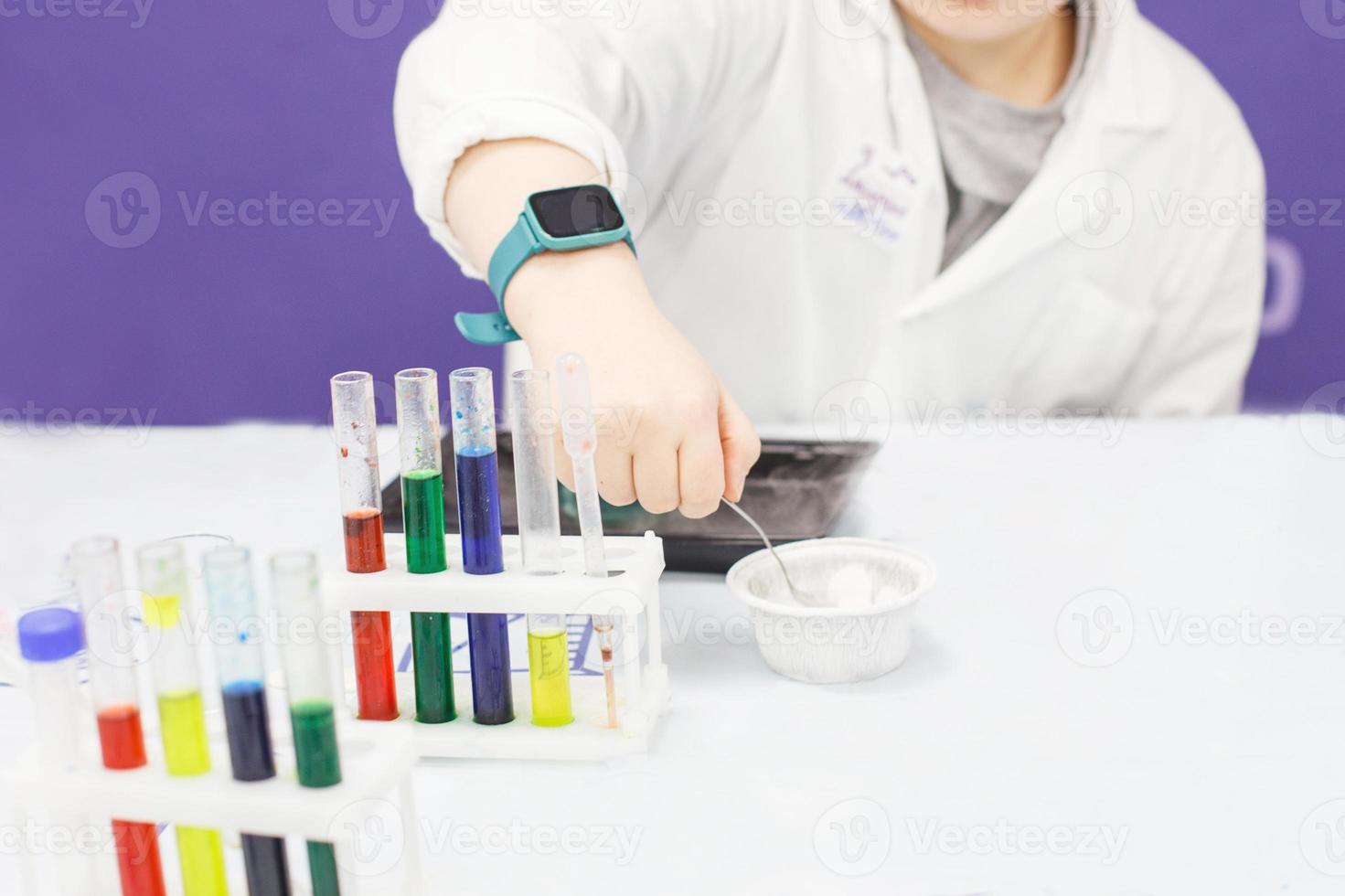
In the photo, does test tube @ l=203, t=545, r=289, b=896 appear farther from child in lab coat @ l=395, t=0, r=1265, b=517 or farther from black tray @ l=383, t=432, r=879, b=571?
child in lab coat @ l=395, t=0, r=1265, b=517

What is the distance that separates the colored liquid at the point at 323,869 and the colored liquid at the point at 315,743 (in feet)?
0.11

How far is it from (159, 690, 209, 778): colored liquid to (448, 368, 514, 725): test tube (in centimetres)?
21

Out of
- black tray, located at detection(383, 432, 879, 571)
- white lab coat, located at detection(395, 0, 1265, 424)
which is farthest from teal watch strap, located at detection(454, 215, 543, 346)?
white lab coat, located at detection(395, 0, 1265, 424)

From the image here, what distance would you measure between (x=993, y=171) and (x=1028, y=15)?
0.18 m

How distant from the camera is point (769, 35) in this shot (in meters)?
1.37

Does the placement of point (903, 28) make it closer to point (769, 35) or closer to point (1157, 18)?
point (769, 35)

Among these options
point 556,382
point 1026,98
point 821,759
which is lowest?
point 821,759

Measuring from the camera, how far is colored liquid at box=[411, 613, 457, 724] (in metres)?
0.76

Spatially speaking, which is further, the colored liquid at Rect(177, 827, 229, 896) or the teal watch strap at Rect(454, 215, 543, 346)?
the teal watch strap at Rect(454, 215, 543, 346)

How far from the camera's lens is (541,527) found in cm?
76

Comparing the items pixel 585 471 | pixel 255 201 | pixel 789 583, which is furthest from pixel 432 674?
pixel 255 201

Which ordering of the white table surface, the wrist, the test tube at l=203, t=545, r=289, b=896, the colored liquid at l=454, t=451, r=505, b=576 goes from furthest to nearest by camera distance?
the wrist, the colored liquid at l=454, t=451, r=505, b=576, the white table surface, the test tube at l=203, t=545, r=289, b=896

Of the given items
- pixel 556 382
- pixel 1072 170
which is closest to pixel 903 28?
pixel 1072 170

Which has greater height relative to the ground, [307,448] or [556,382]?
[556,382]
